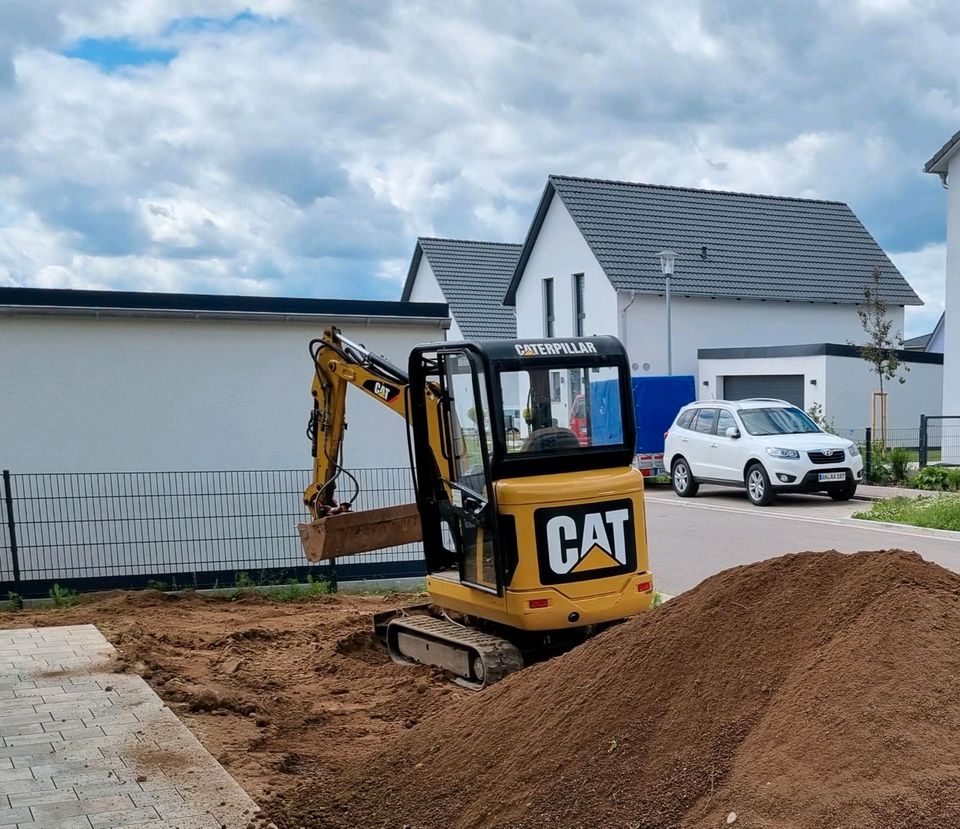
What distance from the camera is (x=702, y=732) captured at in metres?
4.69

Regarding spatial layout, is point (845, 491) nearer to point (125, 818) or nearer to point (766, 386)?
point (766, 386)

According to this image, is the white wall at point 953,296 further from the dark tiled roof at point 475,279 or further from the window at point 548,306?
the dark tiled roof at point 475,279

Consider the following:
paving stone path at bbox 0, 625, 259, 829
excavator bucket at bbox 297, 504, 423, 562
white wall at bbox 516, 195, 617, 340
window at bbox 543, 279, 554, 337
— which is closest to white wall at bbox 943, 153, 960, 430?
white wall at bbox 516, 195, 617, 340

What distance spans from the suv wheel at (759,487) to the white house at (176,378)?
7.77m

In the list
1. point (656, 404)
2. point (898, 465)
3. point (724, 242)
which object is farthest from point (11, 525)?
point (724, 242)

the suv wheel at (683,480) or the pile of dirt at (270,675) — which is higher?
the pile of dirt at (270,675)

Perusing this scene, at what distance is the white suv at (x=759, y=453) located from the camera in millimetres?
18388

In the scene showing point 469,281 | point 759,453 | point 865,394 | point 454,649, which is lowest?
point 454,649

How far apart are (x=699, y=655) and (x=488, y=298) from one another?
37221 millimetres

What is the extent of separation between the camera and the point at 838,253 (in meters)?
37.4

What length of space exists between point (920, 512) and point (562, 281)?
20346mm

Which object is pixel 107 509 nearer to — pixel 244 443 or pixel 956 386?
pixel 244 443

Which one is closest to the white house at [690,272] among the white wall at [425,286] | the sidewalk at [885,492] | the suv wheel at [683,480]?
the white wall at [425,286]

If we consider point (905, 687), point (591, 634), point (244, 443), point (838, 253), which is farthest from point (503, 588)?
point (838, 253)
